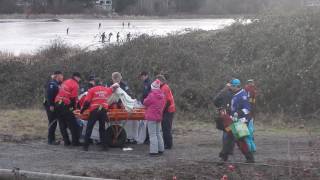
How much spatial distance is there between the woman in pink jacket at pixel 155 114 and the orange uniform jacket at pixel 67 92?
2.11 metres

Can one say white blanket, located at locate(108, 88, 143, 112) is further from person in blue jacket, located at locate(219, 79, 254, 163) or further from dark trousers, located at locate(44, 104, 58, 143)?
person in blue jacket, located at locate(219, 79, 254, 163)

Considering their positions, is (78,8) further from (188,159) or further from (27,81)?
(188,159)

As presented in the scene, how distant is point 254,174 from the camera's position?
10.6 meters

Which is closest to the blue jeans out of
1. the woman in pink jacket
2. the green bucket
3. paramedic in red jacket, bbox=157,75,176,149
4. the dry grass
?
the woman in pink jacket

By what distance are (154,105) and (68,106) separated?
7.98ft

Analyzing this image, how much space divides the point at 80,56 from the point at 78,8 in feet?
161

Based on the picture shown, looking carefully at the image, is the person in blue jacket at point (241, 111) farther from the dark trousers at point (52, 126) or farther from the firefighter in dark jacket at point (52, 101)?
the dark trousers at point (52, 126)

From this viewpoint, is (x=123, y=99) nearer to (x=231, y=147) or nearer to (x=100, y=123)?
(x=100, y=123)

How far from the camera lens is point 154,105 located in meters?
13.1

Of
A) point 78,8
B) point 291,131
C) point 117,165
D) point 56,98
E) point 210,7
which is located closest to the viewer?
point 117,165

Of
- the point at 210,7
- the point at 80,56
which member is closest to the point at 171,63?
the point at 80,56

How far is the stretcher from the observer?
14195 mm

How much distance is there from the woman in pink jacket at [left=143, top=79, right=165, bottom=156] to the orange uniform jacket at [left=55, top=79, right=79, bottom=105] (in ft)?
6.92

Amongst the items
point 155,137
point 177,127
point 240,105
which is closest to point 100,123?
point 155,137
